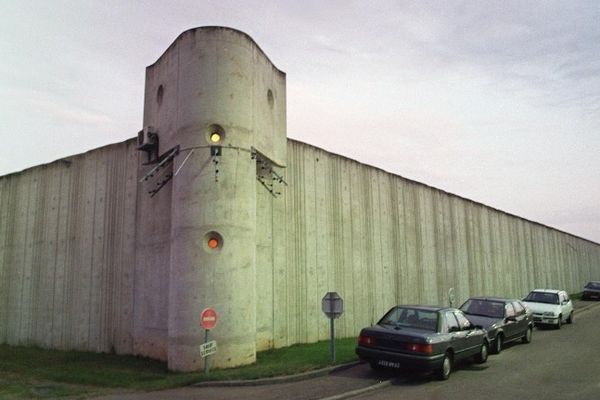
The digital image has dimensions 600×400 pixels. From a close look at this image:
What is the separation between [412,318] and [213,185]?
5820 mm

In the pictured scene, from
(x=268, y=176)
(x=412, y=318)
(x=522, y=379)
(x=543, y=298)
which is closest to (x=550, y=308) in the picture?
(x=543, y=298)

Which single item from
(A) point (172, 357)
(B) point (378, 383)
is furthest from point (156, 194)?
(B) point (378, 383)

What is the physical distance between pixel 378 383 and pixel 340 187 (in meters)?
9.93

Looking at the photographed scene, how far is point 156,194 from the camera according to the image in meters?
15.2

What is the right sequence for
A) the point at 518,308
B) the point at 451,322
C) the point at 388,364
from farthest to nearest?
the point at 518,308 → the point at 451,322 → the point at 388,364

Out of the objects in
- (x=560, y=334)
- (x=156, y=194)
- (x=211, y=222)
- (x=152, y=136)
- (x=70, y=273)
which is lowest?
(x=560, y=334)

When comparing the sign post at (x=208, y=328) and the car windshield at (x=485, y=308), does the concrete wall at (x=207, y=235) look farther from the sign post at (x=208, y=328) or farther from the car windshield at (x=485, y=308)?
the car windshield at (x=485, y=308)

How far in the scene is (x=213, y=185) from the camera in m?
13.1

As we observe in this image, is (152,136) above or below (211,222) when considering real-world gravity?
above

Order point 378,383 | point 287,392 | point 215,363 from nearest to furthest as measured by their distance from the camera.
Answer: point 287,392, point 378,383, point 215,363

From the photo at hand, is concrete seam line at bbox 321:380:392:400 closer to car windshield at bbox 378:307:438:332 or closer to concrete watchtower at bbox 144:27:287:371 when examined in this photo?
car windshield at bbox 378:307:438:332

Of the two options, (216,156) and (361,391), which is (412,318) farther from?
(216,156)

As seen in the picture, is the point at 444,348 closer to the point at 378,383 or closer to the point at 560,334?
the point at 378,383

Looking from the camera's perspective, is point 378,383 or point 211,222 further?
point 211,222
